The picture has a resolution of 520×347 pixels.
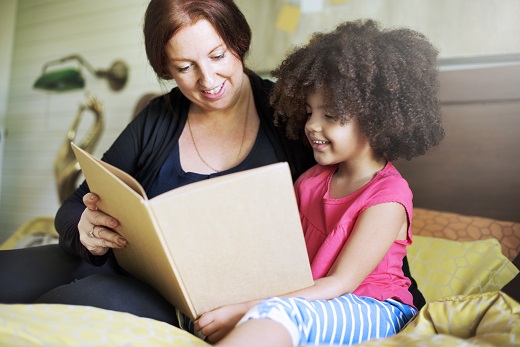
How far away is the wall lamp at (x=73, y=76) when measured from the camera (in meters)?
2.99

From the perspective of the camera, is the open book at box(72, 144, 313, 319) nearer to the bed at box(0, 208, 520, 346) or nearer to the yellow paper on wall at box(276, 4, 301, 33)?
the bed at box(0, 208, 520, 346)

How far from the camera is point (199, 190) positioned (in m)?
0.80

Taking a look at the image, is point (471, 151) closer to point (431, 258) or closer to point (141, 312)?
point (431, 258)

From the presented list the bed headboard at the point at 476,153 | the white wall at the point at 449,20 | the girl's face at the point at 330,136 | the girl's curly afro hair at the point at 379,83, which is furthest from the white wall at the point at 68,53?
the girl's face at the point at 330,136

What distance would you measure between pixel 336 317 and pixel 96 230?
51cm

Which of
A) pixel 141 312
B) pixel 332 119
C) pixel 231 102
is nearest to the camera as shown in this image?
pixel 141 312

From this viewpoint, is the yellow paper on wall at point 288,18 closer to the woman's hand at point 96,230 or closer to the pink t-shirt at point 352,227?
the pink t-shirt at point 352,227

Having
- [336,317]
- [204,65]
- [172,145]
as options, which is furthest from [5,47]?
[336,317]

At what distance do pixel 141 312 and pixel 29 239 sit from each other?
6.36 feet

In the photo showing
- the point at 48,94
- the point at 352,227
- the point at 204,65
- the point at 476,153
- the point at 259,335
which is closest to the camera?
the point at 259,335

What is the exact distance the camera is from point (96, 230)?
1.07 meters

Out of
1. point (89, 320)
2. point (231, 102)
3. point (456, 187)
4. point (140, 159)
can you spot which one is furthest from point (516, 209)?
point (89, 320)

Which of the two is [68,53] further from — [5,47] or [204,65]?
[204,65]

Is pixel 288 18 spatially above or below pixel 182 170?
above
